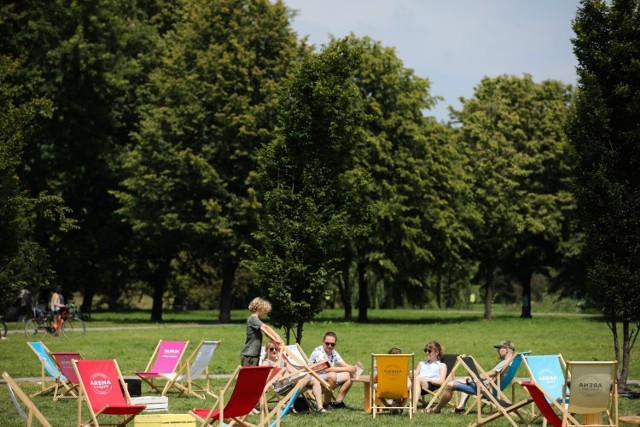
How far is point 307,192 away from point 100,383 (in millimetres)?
8164

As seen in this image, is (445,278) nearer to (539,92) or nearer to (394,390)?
(539,92)

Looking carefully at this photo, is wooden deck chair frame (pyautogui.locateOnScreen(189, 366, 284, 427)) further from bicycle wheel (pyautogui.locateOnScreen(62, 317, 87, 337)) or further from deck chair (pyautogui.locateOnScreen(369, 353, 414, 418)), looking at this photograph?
bicycle wheel (pyautogui.locateOnScreen(62, 317, 87, 337))

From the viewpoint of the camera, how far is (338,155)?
18.5 meters

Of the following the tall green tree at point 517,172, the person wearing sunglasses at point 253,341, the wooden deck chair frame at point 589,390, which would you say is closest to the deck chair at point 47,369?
the person wearing sunglasses at point 253,341

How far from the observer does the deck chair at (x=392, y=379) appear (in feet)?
44.2

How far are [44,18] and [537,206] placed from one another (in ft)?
80.4

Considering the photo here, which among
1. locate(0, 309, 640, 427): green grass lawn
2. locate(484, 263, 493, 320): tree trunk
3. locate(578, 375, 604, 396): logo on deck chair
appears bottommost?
locate(0, 309, 640, 427): green grass lawn

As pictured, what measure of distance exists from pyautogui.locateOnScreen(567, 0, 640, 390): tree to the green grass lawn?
104 inches

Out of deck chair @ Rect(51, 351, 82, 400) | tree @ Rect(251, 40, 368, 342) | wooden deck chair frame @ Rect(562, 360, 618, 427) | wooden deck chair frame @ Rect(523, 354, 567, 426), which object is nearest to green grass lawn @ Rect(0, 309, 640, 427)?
deck chair @ Rect(51, 351, 82, 400)

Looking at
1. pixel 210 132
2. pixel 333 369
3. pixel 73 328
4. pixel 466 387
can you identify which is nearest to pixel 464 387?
pixel 466 387

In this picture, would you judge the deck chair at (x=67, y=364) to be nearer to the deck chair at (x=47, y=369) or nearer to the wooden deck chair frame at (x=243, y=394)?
the deck chair at (x=47, y=369)

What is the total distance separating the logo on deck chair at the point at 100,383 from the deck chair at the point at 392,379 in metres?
4.02

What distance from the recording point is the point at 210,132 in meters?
38.8

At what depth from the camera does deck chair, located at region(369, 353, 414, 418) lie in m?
13.5
